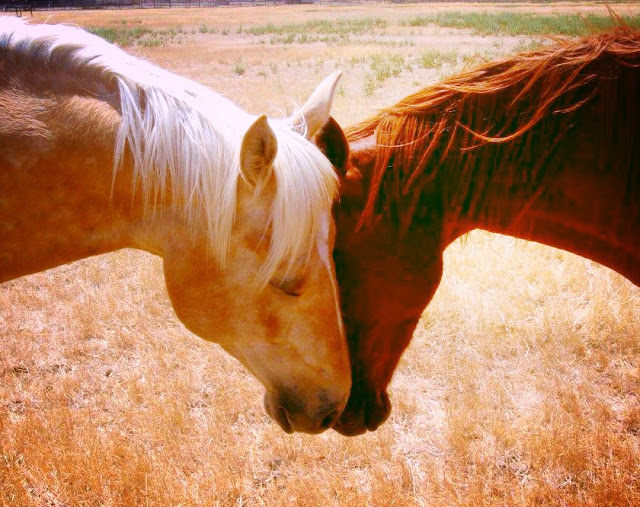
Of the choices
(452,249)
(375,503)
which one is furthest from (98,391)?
(452,249)

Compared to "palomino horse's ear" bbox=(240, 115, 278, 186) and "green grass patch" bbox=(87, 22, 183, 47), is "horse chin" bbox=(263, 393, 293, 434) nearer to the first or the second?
"palomino horse's ear" bbox=(240, 115, 278, 186)

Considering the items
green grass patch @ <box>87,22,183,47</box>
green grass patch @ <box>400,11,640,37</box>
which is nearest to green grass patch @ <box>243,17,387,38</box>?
green grass patch @ <box>400,11,640,37</box>

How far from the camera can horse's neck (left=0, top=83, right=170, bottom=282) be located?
1356 millimetres

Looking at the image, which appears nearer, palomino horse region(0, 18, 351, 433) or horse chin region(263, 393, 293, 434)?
palomino horse region(0, 18, 351, 433)

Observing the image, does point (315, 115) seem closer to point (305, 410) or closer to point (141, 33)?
point (305, 410)

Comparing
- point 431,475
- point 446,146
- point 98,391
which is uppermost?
point 446,146

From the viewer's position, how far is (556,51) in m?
1.57

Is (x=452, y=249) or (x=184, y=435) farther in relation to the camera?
(x=452, y=249)

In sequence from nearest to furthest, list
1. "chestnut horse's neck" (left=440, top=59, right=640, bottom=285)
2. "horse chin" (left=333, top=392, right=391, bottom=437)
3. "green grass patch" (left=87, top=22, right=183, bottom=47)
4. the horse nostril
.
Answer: "chestnut horse's neck" (left=440, top=59, right=640, bottom=285) < the horse nostril < "horse chin" (left=333, top=392, right=391, bottom=437) < "green grass patch" (left=87, top=22, right=183, bottom=47)

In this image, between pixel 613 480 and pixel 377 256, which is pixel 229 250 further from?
pixel 613 480

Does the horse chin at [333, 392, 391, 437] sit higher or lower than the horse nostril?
lower

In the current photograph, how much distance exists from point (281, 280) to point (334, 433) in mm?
1754

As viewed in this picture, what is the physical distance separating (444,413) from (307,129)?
2.28 meters

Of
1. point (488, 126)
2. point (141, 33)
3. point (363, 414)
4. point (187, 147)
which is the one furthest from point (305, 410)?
point (141, 33)
